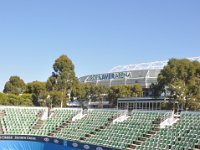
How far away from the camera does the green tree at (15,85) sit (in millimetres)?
74875

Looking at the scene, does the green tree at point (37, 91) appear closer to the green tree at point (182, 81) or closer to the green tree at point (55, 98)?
the green tree at point (55, 98)

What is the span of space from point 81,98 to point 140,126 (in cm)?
3590

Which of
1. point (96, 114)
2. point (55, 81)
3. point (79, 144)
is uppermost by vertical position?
point (55, 81)

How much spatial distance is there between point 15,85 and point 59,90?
1743 cm

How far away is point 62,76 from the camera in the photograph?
60.3 metres

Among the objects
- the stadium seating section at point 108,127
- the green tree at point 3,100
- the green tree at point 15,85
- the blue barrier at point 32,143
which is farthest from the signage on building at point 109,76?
the blue barrier at point 32,143

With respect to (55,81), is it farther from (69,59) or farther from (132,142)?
(132,142)

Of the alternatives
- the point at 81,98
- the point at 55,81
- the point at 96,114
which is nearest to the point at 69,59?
the point at 55,81

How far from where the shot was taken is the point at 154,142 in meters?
29.6

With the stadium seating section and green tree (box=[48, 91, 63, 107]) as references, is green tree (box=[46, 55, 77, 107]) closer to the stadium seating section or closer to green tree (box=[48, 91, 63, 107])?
green tree (box=[48, 91, 63, 107])

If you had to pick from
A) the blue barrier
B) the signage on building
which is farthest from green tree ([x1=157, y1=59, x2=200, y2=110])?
the signage on building

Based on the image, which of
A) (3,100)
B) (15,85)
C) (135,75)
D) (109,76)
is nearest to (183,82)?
(3,100)

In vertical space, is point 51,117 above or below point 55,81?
below

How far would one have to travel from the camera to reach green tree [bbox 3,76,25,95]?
7488 cm
